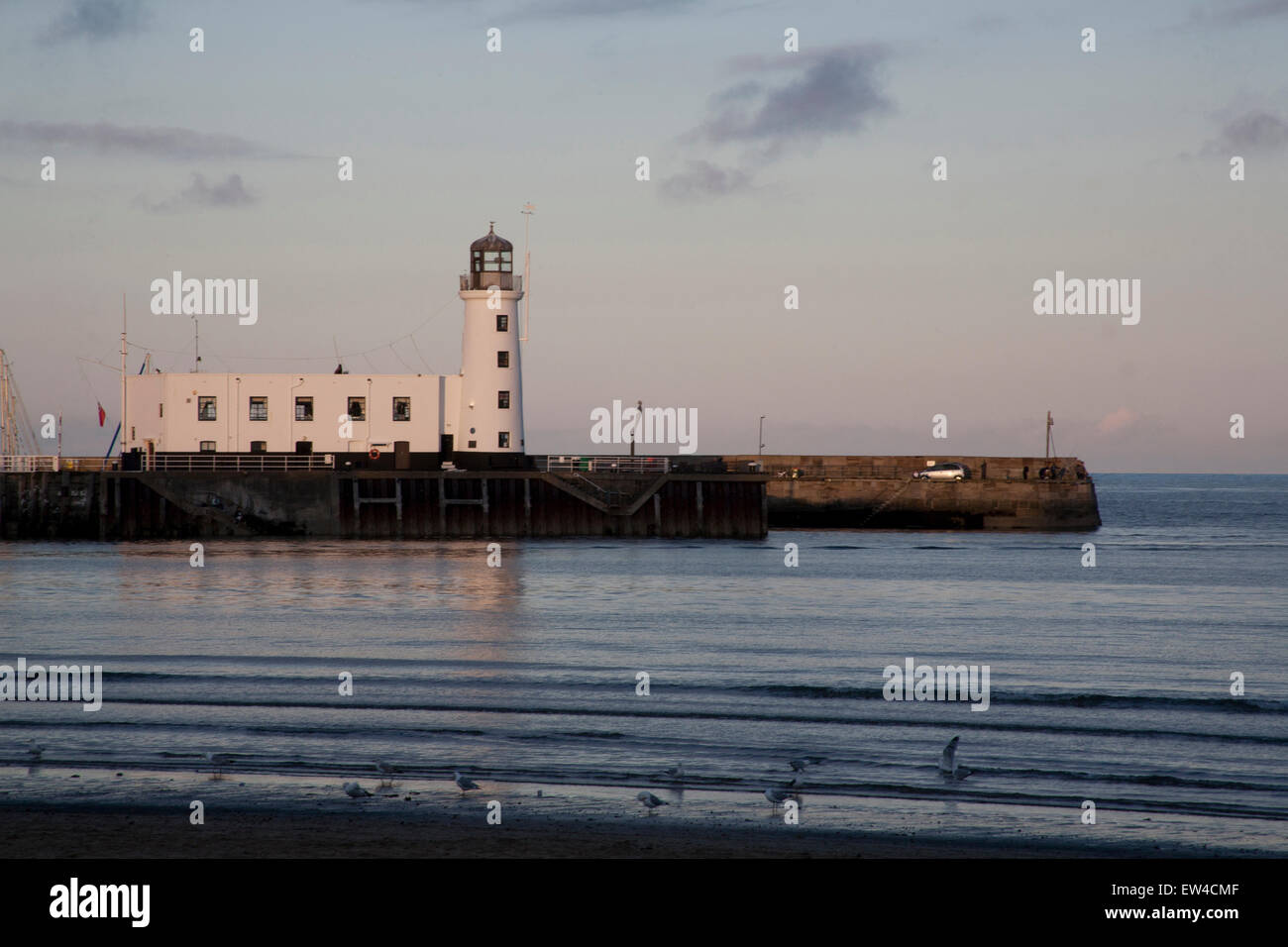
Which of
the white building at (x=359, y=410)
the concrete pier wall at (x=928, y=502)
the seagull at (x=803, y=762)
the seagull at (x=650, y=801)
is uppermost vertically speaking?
the white building at (x=359, y=410)

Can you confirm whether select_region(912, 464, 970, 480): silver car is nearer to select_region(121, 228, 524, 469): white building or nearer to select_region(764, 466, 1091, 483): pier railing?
select_region(764, 466, 1091, 483): pier railing

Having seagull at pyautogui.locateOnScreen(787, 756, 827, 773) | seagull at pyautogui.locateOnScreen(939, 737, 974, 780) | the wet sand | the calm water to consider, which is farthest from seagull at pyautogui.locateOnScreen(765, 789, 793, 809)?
seagull at pyautogui.locateOnScreen(939, 737, 974, 780)

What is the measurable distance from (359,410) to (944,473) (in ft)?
133

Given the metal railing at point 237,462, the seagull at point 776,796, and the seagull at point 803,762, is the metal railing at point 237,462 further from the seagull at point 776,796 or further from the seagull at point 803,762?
the seagull at point 776,796

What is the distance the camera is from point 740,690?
74.0 ft

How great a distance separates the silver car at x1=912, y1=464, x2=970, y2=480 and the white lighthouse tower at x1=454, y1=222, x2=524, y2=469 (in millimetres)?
31014

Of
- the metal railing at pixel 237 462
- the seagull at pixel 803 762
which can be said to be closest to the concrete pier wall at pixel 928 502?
the metal railing at pixel 237 462

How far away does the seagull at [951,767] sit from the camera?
15.2 m

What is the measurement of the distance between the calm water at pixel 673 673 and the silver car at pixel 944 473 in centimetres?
3278

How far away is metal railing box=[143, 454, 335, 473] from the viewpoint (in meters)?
66.2
